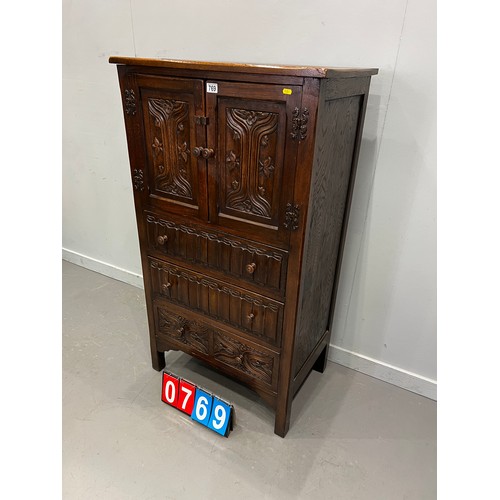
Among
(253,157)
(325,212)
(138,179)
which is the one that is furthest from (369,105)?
(138,179)

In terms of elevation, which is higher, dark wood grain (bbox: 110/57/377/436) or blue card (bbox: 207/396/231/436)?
dark wood grain (bbox: 110/57/377/436)

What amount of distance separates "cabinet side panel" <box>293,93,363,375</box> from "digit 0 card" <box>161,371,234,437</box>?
35cm

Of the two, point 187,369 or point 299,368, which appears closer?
point 299,368

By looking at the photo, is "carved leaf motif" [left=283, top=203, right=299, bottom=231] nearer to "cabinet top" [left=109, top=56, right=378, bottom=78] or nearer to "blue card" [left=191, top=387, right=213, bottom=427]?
"cabinet top" [left=109, top=56, right=378, bottom=78]

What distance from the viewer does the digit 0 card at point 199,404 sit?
158 cm

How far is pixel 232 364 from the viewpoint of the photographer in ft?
5.32

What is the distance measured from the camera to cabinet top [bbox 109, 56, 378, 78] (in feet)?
3.30

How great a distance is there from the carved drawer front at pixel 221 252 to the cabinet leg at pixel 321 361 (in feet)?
2.44

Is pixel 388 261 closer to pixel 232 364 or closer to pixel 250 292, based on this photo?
pixel 250 292

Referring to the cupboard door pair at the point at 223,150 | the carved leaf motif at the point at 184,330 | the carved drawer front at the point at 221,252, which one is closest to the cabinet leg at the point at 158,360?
the carved leaf motif at the point at 184,330

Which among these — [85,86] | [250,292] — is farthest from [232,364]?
[85,86]

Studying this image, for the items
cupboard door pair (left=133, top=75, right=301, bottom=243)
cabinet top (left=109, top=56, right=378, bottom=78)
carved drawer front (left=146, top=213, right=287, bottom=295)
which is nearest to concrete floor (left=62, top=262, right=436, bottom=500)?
carved drawer front (left=146, top=213, right=287, bottom=295)

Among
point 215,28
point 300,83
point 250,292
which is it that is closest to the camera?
point 300,83

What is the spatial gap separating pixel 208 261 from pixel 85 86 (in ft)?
4.74
